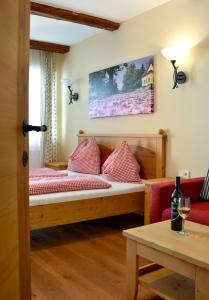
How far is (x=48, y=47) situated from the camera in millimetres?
5047

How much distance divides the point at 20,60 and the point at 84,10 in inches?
116

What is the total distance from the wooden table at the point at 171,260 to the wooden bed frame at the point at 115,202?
1.07 metres

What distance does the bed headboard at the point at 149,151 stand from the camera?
3.49m

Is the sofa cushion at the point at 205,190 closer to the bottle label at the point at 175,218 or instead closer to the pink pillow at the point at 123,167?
the pink pillow at the point at 123,167

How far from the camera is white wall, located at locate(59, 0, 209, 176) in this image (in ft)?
10.1

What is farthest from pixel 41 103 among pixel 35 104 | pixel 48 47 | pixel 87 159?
pixel 87 159

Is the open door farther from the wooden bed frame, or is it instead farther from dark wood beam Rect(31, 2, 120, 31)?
dark wood beam Rect(31, 2, 120, 31)

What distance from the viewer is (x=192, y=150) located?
3.19 metres

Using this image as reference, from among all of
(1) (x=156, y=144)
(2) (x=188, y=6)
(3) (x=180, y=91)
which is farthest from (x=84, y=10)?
(1) (x=156, y=144)

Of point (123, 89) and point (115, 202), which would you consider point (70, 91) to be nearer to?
point (123, 89)

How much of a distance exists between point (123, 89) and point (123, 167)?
3.54ft

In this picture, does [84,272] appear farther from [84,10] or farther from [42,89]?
[42,89]

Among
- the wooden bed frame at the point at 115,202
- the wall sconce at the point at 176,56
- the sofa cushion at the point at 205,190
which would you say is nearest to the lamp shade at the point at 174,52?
the wall sconce at the point at 176,56

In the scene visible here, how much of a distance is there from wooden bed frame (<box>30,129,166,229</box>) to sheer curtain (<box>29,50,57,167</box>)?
144 centimetres
